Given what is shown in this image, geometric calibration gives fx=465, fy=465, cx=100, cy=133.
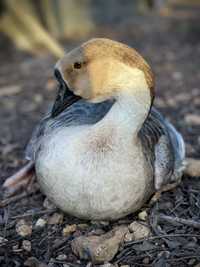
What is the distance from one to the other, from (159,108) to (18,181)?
8.11 feet

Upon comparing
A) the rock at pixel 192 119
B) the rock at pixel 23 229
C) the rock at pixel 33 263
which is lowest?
the rock at pixel 192 119

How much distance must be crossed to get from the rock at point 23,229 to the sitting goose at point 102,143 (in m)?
0.31

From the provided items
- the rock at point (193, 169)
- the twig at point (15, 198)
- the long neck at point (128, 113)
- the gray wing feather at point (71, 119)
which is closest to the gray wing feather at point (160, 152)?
the rock at point (193, 169)

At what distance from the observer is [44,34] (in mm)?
8672

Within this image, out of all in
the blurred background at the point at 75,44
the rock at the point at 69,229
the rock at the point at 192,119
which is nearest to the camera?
the rock at the point at 69,229

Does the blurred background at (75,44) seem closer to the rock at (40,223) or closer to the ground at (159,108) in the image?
the ground at (159,108)

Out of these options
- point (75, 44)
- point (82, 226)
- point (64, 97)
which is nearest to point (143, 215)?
point (82, 226)

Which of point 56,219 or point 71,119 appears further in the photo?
point 71,119

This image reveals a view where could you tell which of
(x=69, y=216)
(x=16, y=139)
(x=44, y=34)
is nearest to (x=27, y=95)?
(x=16, y=139)

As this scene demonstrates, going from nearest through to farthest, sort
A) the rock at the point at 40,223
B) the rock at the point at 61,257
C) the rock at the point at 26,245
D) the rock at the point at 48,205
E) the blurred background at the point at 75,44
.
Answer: the rock at the point at 61,257, the rock at the point at 26,245, the rock at the point at 40,223, the rock at the point at 48,205, the blurred background at the point at 75,44

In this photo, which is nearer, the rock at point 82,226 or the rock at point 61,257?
the rock at point 61,257

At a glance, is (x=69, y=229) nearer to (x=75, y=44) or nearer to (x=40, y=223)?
(x=40, y=223)

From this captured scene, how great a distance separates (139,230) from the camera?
296cm

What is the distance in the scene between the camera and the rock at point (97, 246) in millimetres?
2688
